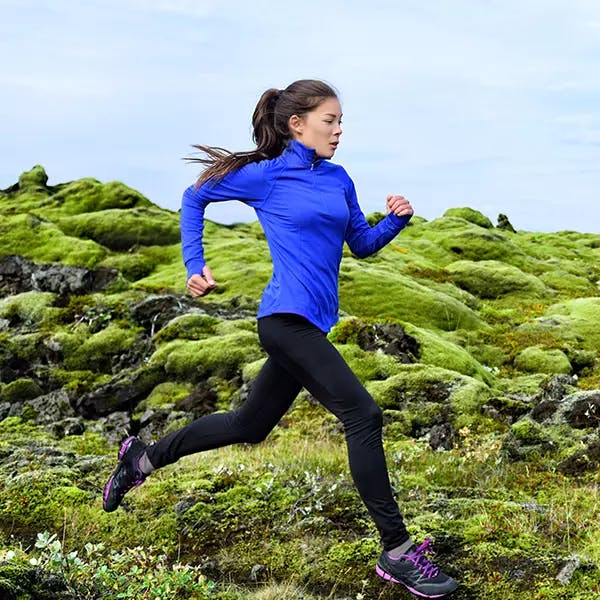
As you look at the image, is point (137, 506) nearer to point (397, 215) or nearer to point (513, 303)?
point (397, 215)

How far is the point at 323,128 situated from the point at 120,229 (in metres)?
34.3

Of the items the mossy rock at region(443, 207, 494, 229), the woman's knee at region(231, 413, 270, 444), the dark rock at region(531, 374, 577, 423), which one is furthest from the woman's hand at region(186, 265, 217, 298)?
the mossy rock at region(443, 207, 494, 229)

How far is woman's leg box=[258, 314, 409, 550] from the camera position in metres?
6.12

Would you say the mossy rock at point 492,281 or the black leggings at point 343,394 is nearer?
the black leggings at point 343,394

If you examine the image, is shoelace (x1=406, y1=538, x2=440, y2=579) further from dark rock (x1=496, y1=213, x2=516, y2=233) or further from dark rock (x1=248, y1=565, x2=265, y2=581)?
dark rock (x1=496, y1=213, x2=516, y2=233)

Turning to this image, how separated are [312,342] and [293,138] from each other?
1.87m

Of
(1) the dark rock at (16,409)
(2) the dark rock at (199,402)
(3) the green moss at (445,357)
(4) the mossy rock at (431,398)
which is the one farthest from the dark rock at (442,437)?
(1) the dark rock at (16,409)

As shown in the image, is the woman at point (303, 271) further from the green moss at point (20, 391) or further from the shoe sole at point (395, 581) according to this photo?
the green moss at point (20, 391)

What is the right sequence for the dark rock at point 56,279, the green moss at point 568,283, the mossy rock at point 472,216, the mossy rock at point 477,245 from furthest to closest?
1. the mossy rock at point 472,216
2. the mossy rock at point 477,245
3. the green moss at point 568,283
4. the dark rock at point 56,279

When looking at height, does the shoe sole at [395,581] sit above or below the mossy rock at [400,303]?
above

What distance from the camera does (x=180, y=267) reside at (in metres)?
34.3

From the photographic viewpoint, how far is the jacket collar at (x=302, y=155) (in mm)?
6737

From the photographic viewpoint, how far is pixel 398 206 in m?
6.90

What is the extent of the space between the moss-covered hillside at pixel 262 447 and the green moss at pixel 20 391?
4 centimetres
